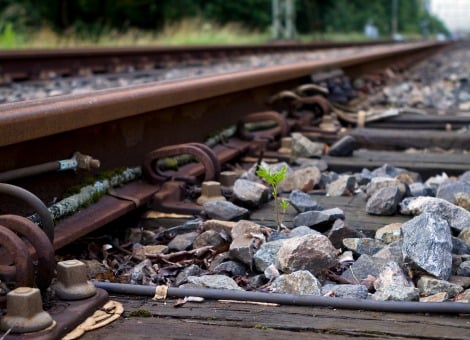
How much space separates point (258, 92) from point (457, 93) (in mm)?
3479

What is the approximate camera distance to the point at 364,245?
2336mm

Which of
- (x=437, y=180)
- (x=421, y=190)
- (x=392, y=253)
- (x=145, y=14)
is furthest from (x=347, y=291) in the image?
(x=145, y=14)

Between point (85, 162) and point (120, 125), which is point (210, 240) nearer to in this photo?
point (85, 162)

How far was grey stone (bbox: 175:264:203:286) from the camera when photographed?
6.98 feet

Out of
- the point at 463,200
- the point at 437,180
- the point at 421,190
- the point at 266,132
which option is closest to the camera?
the point at 463,200

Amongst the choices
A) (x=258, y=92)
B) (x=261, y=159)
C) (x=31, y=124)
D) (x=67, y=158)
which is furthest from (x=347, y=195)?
(x=258, y=92)

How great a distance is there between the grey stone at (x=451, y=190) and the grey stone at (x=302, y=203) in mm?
493

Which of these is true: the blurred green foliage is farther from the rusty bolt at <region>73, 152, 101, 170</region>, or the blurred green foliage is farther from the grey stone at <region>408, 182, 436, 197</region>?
the rusty bolt at <region>73, 152, 101, 170</region>

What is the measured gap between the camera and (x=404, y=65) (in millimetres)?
12414

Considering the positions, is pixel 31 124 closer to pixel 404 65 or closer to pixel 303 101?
pixel 303 101

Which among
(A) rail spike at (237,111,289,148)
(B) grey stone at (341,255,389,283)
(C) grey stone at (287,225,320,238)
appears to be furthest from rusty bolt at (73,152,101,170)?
(A) rail spike at (237,111,289,148)

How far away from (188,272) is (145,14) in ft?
105

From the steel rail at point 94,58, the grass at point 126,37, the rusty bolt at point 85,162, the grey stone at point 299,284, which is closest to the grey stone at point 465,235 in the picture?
the grey stone at point 299,284

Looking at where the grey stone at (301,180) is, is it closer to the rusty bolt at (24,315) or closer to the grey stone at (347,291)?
the grey stone at (347,291)
